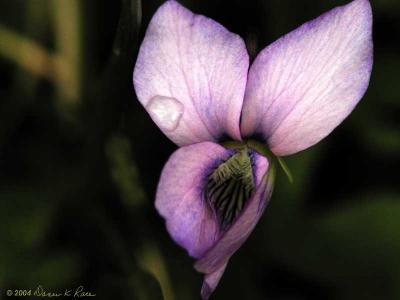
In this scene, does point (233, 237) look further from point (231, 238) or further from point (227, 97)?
point (227, 97)

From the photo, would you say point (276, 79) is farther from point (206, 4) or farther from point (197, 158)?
point (206, 4)

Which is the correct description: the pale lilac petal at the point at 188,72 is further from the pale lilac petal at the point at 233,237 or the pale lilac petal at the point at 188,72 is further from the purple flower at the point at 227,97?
the pale lilac petal at the point at 233,237

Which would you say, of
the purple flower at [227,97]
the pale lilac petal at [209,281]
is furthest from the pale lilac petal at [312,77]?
the pale lilac petal at [209,281]

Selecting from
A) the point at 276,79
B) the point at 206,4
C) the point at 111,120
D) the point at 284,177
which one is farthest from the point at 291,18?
the point at 276,79

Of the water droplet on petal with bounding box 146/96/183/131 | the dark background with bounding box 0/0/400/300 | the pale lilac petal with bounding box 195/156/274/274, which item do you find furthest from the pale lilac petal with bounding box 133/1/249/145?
the dark background with bounding box 0/0/400/300

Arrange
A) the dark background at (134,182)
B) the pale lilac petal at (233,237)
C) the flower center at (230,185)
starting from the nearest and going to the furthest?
the pale lilac petal at (233,237), the flower center at (230,185), the dark background at (134,182)

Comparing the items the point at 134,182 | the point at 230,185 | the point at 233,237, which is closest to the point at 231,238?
the point at 233,237
